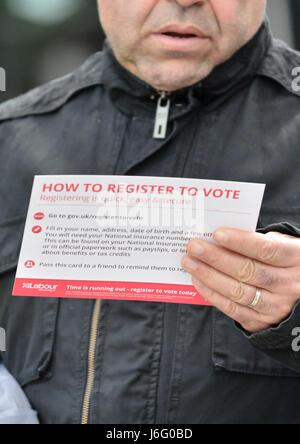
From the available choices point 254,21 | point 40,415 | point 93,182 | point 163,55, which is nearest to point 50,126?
point 163,55

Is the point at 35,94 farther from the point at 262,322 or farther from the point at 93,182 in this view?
the point at 262,322

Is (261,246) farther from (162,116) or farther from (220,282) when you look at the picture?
(162,116)

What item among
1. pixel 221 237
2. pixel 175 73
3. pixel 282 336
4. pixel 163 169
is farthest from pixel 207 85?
pixel 282 336

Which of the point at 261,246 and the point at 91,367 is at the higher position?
the point at 261,246

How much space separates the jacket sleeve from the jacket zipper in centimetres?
39

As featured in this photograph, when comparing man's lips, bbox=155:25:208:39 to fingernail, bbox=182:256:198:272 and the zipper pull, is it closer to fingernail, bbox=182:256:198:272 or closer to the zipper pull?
the zipper pull

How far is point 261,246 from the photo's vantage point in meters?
1.15

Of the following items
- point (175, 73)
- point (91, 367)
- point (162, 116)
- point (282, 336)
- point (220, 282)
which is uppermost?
point (175, 73)

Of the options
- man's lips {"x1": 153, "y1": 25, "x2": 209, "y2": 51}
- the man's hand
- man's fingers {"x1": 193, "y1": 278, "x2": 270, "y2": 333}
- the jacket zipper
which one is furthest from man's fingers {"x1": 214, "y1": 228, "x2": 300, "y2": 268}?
man's lips {"x1": 153, "y1": 25, "x2": 209, "y2": 51}

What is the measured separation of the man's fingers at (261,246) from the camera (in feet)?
3.75

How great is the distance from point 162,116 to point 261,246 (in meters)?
0.56

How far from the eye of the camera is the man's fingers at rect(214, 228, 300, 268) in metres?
1.14

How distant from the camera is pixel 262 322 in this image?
4.09 feet

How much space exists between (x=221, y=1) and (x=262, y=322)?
0.82 metres
